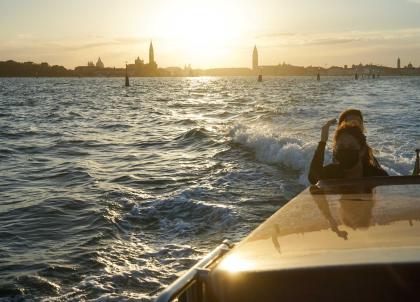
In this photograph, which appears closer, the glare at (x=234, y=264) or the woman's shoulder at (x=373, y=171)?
the glare at (x=234, y=264)

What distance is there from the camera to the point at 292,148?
47.2 ft

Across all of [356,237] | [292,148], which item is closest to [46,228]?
[356,237]

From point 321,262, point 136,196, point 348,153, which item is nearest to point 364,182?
point 348,153

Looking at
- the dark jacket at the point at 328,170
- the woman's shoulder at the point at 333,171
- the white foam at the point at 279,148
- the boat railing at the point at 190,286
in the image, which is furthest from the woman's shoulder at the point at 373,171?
the white foam at the point at 279,148

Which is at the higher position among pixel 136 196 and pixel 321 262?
pixel 321 262

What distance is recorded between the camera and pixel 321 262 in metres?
2.12

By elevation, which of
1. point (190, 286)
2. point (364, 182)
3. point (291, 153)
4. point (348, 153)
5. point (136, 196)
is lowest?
point (136, 196)

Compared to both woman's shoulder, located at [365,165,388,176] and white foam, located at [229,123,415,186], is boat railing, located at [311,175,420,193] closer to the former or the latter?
woman's shoulder, located at [365,165,388,176]

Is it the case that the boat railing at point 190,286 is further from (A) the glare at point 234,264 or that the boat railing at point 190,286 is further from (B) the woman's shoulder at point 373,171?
(B) the woman's shoulder at point 373,171

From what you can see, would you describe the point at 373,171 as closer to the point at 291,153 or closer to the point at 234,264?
the point at 234,264

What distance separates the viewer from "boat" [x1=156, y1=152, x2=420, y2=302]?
1973 mm

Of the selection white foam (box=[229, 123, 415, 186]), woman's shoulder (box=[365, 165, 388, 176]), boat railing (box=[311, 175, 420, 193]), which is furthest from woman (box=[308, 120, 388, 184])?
white foam (box=[229, 123, 415, 186])

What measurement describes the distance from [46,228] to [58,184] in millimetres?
3719

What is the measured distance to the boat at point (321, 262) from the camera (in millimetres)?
1973
